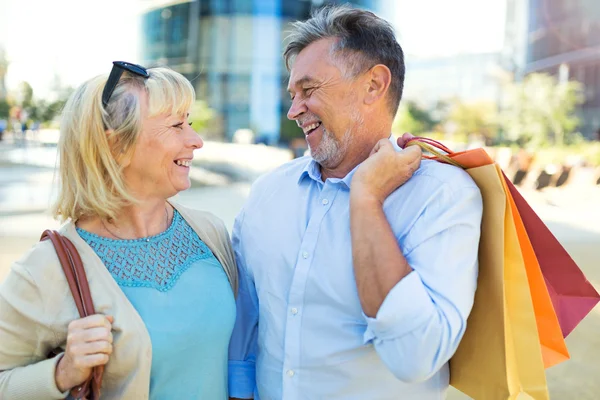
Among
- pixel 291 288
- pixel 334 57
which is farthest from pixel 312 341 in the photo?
pixel 334 57

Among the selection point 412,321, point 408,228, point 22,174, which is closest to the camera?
point 412,321

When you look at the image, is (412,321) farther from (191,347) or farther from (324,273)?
(191,347)

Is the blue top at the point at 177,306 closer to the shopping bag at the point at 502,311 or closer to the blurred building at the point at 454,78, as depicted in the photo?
the shopping bag at the point at 502,311

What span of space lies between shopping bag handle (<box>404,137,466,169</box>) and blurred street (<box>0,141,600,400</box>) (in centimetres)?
132

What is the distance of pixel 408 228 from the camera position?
178 centimetres

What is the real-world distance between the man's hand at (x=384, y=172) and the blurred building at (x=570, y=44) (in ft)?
116

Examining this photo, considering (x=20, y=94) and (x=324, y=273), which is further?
(x=20, y=94)

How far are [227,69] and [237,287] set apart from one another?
32.8 meters

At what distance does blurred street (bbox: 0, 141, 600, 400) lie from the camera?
4.83 metres

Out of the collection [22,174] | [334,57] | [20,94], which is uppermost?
[334,57]

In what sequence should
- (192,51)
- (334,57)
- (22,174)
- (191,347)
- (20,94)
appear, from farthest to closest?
(192,51), (20,94), (22,174), (334,57), (191,347)

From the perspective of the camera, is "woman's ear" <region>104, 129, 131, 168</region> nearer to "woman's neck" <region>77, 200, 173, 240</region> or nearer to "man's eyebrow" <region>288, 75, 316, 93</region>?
"woman's neck" <region>77, 200, 173, 240</region>

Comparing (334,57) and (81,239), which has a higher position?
(334,57)

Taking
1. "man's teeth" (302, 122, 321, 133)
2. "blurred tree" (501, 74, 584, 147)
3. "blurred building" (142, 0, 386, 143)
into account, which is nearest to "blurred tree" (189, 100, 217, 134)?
"blurred building" (142, 0, 386, 143)
